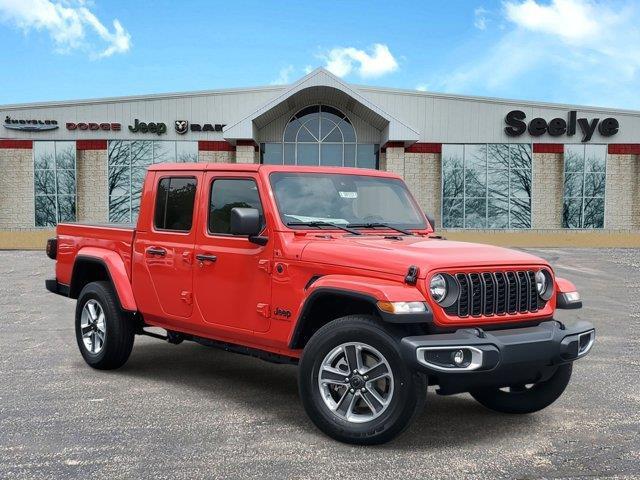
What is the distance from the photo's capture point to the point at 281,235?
5004mm

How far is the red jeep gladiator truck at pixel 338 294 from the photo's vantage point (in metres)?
4.22

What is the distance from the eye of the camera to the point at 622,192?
33.7m

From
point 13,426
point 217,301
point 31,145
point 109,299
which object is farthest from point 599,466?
point 31,145

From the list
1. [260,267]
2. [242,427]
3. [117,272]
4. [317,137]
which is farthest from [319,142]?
[242,427]

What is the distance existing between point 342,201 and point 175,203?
1564 millimetres

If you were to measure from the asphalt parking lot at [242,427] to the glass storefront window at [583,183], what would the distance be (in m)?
27.4

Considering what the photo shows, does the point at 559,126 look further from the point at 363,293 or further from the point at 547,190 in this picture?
the point at 363,293

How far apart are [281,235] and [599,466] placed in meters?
2.63

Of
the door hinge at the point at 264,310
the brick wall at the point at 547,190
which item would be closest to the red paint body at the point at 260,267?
the door hinge at the point at 264,310

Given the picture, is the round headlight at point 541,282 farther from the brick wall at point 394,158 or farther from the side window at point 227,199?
the brick wall at point 394,158

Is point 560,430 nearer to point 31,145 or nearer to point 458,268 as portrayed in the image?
point 458,268

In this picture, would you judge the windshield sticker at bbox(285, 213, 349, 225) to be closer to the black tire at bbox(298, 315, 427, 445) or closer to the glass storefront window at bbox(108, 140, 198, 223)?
the black tire at bbox(298, 315, 427, 445)

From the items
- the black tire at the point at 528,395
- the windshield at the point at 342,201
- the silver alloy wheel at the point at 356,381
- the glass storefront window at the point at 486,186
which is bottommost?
the black tire at the point at 528,395

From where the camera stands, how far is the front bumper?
4.05 meters
